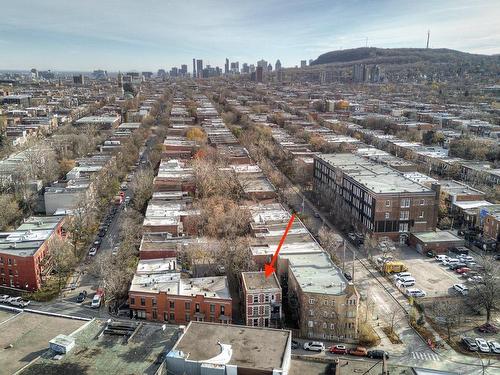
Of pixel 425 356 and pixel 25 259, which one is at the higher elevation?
pixel 25 259

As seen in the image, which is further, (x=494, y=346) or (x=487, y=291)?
(x=487, y=291)

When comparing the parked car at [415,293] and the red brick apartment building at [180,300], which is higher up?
the red brick apartment building at [180,300]

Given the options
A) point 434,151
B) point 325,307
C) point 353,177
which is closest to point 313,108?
point 434,151

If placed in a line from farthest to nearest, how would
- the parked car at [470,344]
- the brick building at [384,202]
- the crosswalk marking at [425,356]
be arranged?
1. the brick building at [384,202]
2. the parked car at [470,344]
3. the crosswalk marking at [425,356]

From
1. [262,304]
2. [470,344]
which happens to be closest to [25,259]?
[262,304]

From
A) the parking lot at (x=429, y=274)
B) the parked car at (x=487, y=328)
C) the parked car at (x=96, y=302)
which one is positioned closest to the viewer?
the parked car at (x=487, y=328)

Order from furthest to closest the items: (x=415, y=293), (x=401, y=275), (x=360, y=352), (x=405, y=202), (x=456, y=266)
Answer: (x=405, y=202) → (x=456, y=266) → (x=401, y=275) → (x=415, y=293) → (x=360, y=352)

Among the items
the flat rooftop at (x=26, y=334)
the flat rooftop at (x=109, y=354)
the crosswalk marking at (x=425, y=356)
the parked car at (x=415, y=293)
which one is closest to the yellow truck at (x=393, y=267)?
the parked car at (x=415, y=293)

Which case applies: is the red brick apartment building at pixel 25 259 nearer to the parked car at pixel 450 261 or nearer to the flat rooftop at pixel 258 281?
the flat rooftop at pixel 258 281

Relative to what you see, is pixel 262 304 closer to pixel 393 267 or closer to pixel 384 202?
pixel 393 267

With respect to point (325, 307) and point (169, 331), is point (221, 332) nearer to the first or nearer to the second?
point (169, 331)
